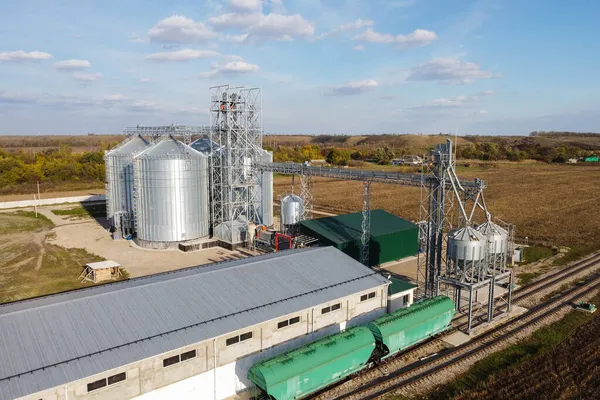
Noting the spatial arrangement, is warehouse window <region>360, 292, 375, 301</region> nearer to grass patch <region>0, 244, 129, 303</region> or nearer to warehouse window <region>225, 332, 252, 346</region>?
warehouse window <region>225, 332, 252, 346</region>

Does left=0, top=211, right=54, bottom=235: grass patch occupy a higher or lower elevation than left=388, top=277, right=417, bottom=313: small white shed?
lower

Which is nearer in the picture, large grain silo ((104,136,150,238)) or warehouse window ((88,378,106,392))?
warehouse window ((88,378,106,392))

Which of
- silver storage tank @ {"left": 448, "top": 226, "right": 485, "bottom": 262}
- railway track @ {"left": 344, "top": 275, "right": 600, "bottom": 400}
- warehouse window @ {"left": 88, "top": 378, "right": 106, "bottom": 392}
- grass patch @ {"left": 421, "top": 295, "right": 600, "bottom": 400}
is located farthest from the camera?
silver storage tank @ {"left": 448, "top": 226, "right": 485, "bottom": 262}

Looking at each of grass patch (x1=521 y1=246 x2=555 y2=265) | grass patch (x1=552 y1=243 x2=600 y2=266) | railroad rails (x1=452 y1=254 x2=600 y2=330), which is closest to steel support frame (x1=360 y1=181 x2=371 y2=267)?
railroad rails (x1=452 y1=254 x2=600 y2=330)

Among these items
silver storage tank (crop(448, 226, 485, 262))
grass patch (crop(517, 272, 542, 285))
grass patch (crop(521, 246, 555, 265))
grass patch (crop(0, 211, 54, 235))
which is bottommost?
grass patch (crop(0, 211, 54, 235))

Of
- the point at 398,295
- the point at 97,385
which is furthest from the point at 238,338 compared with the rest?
the point at 398,295
